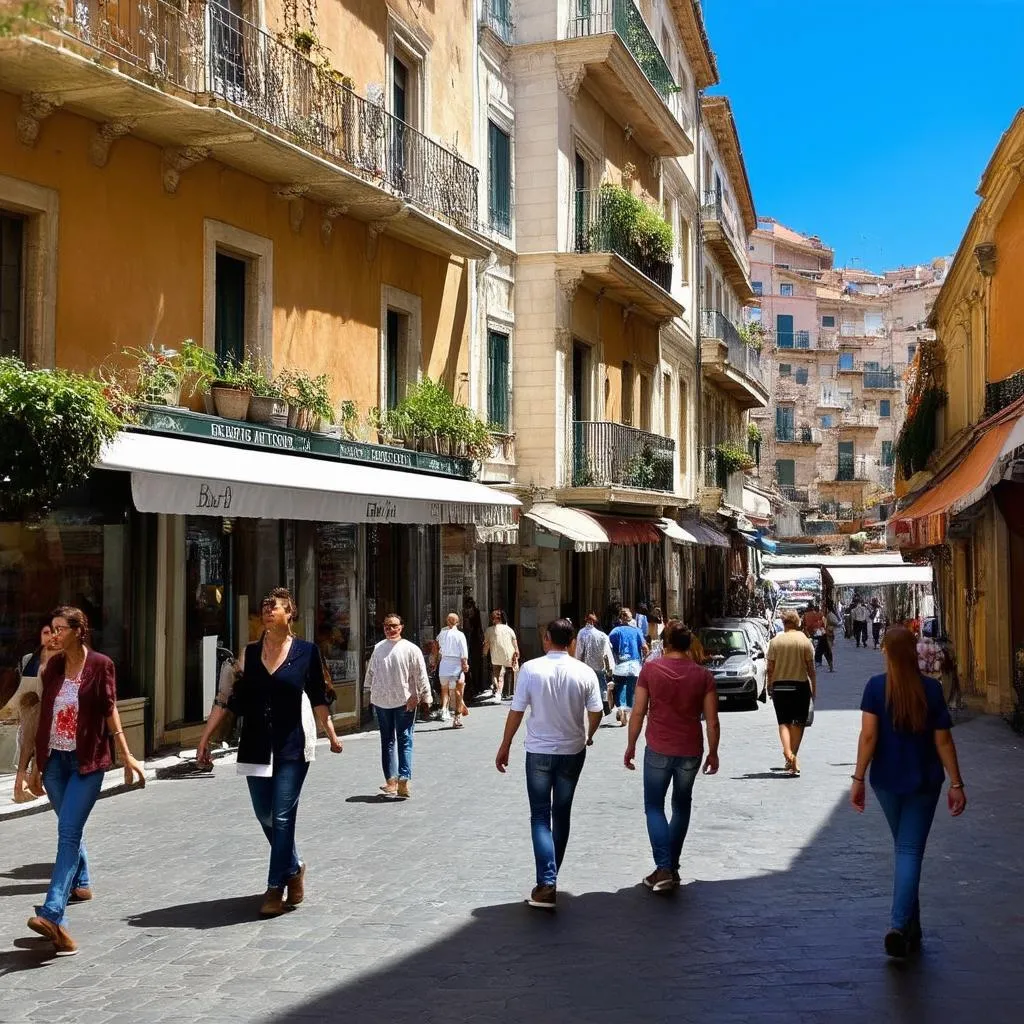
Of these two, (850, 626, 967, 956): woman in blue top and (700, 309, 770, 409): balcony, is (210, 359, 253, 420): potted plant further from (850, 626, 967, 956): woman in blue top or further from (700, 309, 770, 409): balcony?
(700, 309, 770, 409): balcony

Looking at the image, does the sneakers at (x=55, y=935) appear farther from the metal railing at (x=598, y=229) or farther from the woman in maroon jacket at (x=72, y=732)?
the metal railing at (x=598, y=229)

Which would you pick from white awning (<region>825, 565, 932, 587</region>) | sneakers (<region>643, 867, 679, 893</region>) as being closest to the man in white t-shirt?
sneakers (<region>643, 867, 679, 893</region>)

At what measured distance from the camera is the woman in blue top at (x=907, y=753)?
6.88 meters

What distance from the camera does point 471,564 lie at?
75.8 ft

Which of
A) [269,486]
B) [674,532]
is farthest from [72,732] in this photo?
[674,532]

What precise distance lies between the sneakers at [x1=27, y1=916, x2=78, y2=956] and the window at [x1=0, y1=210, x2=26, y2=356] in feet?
24.2

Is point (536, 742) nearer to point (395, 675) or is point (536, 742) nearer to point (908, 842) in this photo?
point (908, 842)

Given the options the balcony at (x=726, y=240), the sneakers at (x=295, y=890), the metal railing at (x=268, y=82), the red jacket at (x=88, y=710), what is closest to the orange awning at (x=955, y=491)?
the metal railing at (x=268, y=82)

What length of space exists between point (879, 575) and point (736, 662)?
22.0 metres

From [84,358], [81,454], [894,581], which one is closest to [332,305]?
[84,358]

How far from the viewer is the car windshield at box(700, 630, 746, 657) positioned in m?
23.3

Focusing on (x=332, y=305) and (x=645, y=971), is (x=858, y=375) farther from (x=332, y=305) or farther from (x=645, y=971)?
(x=645, y=971)

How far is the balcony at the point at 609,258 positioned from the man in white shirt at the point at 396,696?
14775mm

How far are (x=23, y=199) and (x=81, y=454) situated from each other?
288 centimetres
